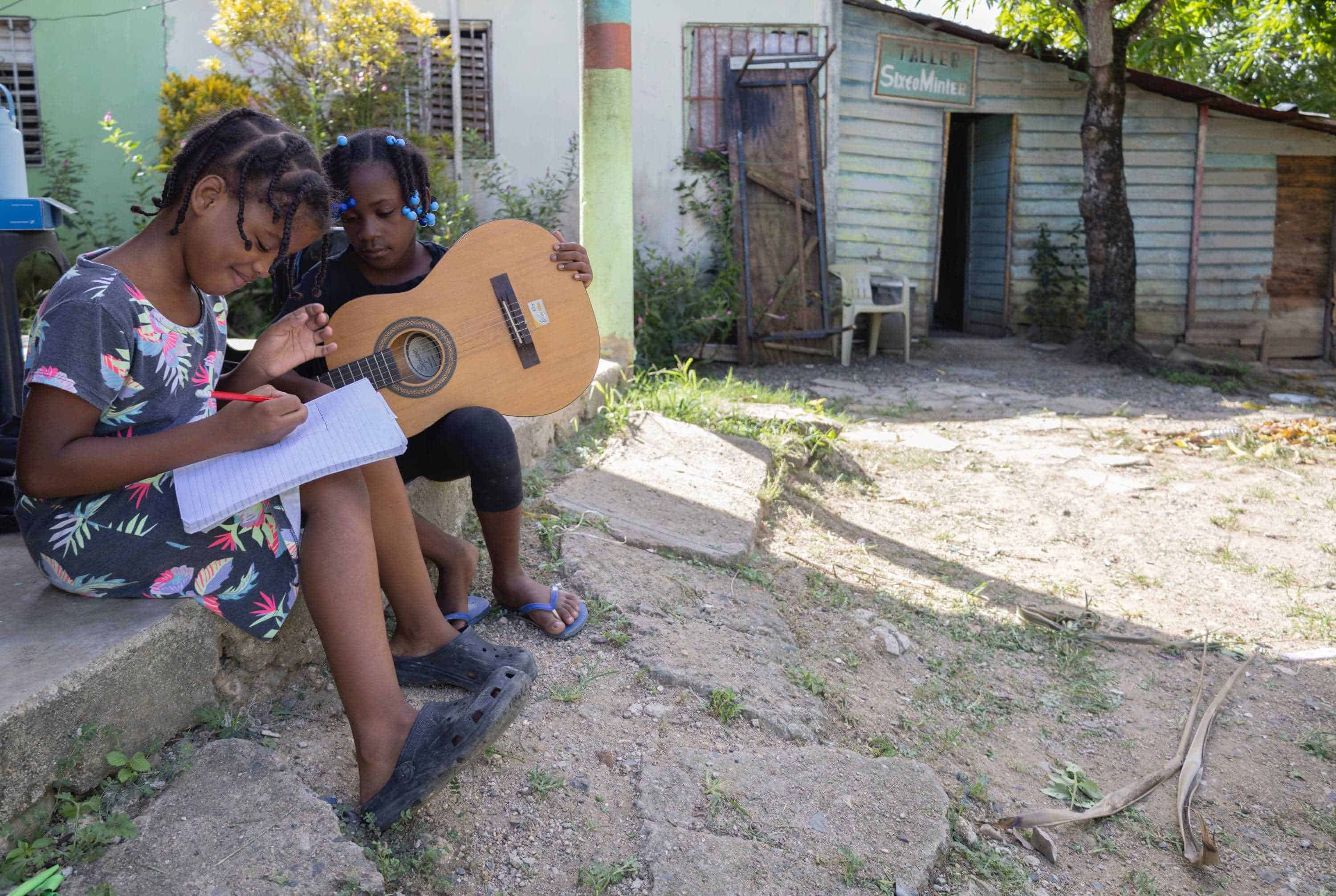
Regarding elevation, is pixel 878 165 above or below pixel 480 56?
below

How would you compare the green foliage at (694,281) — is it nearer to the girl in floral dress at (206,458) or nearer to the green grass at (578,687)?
the green grass at (578,687)

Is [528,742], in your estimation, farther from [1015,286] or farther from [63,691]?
Result: [1015,286]

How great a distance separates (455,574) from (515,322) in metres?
0.63

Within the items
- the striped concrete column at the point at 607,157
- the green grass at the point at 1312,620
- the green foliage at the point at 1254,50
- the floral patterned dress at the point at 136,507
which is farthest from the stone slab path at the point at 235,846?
the green foliage at the point at 1254,50

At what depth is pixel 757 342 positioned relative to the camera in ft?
26.3

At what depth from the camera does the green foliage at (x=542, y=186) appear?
24.6ft

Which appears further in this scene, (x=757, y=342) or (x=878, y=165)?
(x=878, y=165)

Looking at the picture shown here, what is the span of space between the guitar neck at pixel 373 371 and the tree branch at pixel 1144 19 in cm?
748

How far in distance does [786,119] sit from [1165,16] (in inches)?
151

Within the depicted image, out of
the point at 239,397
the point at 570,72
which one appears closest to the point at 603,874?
the point at 239,397

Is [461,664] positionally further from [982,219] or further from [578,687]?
[982,219]

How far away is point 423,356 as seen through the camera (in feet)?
7.75

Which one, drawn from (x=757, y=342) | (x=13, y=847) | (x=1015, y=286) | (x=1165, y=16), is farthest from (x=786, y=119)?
(x=13, y=847)

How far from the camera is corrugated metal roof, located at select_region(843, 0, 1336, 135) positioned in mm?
8672
